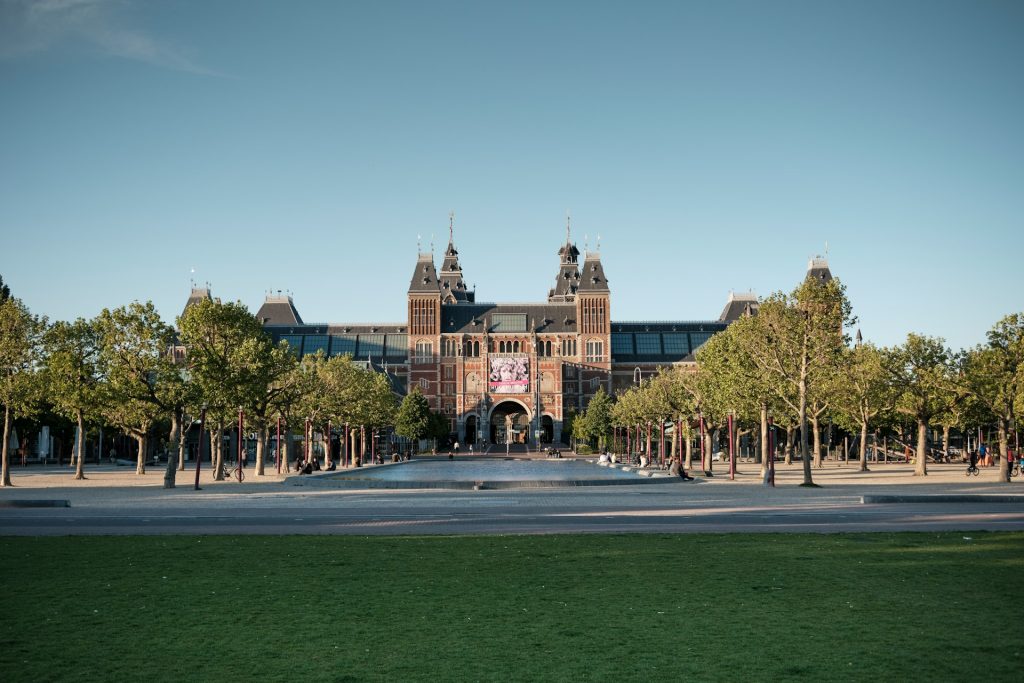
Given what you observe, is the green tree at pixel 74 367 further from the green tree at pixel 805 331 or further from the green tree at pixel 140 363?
the green tree at pixel 805 331

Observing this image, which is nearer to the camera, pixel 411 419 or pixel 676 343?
pixel 411 419

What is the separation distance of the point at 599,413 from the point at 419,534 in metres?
93.1

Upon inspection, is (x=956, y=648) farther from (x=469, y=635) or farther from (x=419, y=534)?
(x=419, y=534)

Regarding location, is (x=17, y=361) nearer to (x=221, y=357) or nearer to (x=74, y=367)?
(x=74, y=367)

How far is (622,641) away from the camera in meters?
10.5

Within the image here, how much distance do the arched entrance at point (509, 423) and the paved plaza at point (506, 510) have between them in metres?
117

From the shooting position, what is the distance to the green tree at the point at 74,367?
46.8 metres

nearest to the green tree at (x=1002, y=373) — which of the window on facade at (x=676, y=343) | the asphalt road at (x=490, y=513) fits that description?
the asphalt road at (x=490, y=513)

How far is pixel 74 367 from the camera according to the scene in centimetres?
4869

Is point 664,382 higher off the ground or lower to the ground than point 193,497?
higher

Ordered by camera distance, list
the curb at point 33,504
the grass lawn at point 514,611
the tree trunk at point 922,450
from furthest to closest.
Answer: the tree trunk at point 922,450 → the curb at point 33,504 → the grass lawn at point 514,611

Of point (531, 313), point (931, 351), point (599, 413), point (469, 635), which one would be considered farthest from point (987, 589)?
point (531, 313)

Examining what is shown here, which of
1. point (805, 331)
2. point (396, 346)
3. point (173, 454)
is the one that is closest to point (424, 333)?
point (396, 346)

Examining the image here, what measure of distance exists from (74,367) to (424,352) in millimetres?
107723
